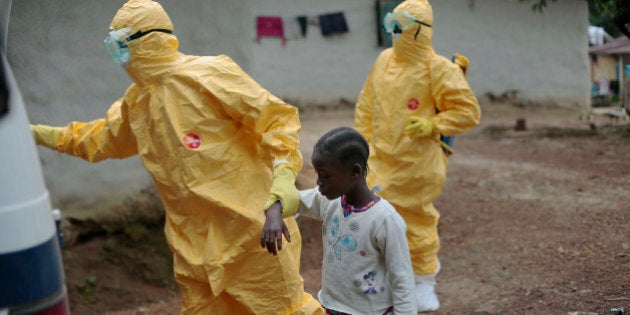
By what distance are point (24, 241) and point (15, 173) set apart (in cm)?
18

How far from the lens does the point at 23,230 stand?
200 centimetres

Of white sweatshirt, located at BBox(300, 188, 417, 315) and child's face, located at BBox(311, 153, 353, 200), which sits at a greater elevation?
child's face, located at BBox(311, 153, 353, 200)

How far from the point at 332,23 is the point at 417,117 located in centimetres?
875

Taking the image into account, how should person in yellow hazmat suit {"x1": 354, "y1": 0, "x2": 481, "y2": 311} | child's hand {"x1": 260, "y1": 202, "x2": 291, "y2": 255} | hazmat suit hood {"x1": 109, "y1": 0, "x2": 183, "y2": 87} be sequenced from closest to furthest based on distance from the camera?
child's hand {"x1": 260, "y1": 202, "x2": 291, "y2": 255}
hazmat suit hood {"x1": 109, "y1": 0, "x2": 183, "y2": 87}
person in yellow hazmat suit {"x1": 354, "y1": 0, "x2": 481, "y2": 311}

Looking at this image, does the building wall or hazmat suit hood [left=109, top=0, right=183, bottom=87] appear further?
the building wall

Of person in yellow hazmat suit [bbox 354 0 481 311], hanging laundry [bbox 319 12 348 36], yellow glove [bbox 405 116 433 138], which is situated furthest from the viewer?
hanging laundry [bbox 319 12 348 36]

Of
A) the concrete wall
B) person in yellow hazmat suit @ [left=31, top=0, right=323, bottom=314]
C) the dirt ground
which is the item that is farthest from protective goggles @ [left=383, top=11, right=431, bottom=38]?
the concrete wall

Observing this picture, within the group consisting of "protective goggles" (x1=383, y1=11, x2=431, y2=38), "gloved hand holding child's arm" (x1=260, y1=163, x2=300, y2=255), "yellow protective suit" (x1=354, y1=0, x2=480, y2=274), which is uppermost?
"protective goggles" (x1=383, y1=11, x2=431, y2=38)

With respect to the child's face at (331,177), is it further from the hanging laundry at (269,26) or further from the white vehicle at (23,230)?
the hanging laundry at (269,26)

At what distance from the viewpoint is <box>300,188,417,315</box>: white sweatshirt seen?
290 centimetres

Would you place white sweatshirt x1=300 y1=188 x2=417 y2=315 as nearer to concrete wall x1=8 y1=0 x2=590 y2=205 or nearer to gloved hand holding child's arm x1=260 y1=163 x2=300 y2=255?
gloved hand holding child's arm x1=260 y1=163 x2=300 y2=255

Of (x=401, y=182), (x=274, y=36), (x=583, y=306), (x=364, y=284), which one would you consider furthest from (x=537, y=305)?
(x=274, y=36)

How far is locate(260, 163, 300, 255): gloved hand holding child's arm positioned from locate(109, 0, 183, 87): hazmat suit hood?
84cm

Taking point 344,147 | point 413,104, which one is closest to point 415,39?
point 413,104
